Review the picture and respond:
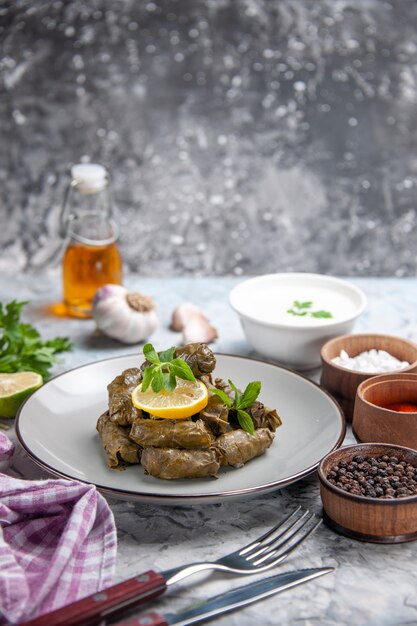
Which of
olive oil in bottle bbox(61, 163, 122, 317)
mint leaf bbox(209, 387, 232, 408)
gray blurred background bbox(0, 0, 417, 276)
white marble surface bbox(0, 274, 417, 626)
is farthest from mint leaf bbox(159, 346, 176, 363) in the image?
gray blurred background bbox(0, 0, 417, 276)

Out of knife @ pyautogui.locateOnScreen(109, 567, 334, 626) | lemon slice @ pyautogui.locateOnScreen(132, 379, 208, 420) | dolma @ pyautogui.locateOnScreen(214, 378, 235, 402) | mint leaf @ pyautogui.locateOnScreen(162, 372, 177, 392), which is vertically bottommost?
knife @ pyautogui.locateOnScreen(109, 567, 334, 626)

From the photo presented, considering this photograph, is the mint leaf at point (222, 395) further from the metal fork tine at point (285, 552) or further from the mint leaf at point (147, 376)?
the metal fork tine at point (285, 552)

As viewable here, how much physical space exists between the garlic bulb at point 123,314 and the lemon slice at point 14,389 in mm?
374

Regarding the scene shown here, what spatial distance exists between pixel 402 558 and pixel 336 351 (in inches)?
25.6

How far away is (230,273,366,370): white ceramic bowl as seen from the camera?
→ 202cm

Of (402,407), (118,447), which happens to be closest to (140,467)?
(118,447)

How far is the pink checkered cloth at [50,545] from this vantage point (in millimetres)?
1224

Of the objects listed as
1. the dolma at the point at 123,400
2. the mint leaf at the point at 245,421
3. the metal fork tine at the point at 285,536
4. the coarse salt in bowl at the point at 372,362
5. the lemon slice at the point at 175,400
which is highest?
the lemon slice at the point at 175,400

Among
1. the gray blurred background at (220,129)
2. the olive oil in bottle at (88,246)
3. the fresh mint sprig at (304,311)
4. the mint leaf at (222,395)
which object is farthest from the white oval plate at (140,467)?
the gray blurred background at (220,129)

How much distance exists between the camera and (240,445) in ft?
5.08

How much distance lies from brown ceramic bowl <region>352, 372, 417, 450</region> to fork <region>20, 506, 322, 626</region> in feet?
0.77

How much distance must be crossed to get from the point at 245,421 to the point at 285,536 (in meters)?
0.24

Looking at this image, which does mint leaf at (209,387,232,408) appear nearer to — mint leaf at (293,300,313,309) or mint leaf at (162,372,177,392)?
mint leaf at (162,372,177,392)

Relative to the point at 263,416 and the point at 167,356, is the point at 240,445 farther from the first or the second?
the point at 167,356
